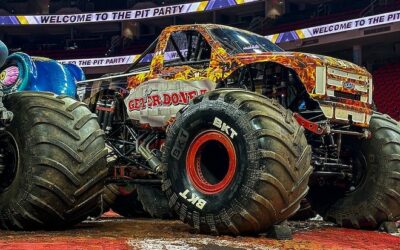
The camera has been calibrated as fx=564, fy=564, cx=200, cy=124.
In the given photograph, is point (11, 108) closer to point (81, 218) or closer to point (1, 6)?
point (81, 218)

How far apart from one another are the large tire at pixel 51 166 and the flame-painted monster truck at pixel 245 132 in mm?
747

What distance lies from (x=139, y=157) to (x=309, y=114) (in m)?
2.10

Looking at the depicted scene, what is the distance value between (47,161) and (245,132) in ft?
6.00

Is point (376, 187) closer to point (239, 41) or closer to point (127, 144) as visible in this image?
point (239, 41)

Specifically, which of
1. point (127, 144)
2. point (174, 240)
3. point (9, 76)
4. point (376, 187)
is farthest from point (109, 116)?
point (376, 187)

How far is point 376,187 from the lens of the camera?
21.4 feet

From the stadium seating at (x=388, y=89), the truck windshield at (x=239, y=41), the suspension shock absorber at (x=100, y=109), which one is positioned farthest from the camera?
the stadium seating at (x=388, y=89)

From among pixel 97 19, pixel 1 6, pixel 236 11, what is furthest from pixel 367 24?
pixel 1 6

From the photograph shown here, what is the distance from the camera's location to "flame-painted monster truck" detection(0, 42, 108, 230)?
5176 millimetres

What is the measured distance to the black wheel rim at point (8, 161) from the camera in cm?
552

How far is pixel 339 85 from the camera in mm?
5875

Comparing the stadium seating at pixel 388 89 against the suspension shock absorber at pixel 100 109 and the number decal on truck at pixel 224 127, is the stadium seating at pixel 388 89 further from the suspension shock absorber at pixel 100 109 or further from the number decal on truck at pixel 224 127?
the number decal on truck at pixel 224 127

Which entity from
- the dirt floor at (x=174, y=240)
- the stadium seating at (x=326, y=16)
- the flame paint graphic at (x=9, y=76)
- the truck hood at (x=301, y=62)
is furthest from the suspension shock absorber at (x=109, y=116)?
the stadium seating at (x=326, y=16)

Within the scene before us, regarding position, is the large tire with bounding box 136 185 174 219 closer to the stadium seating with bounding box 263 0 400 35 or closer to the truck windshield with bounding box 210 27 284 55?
the truck windshield with bounding box 210 27 284 55
